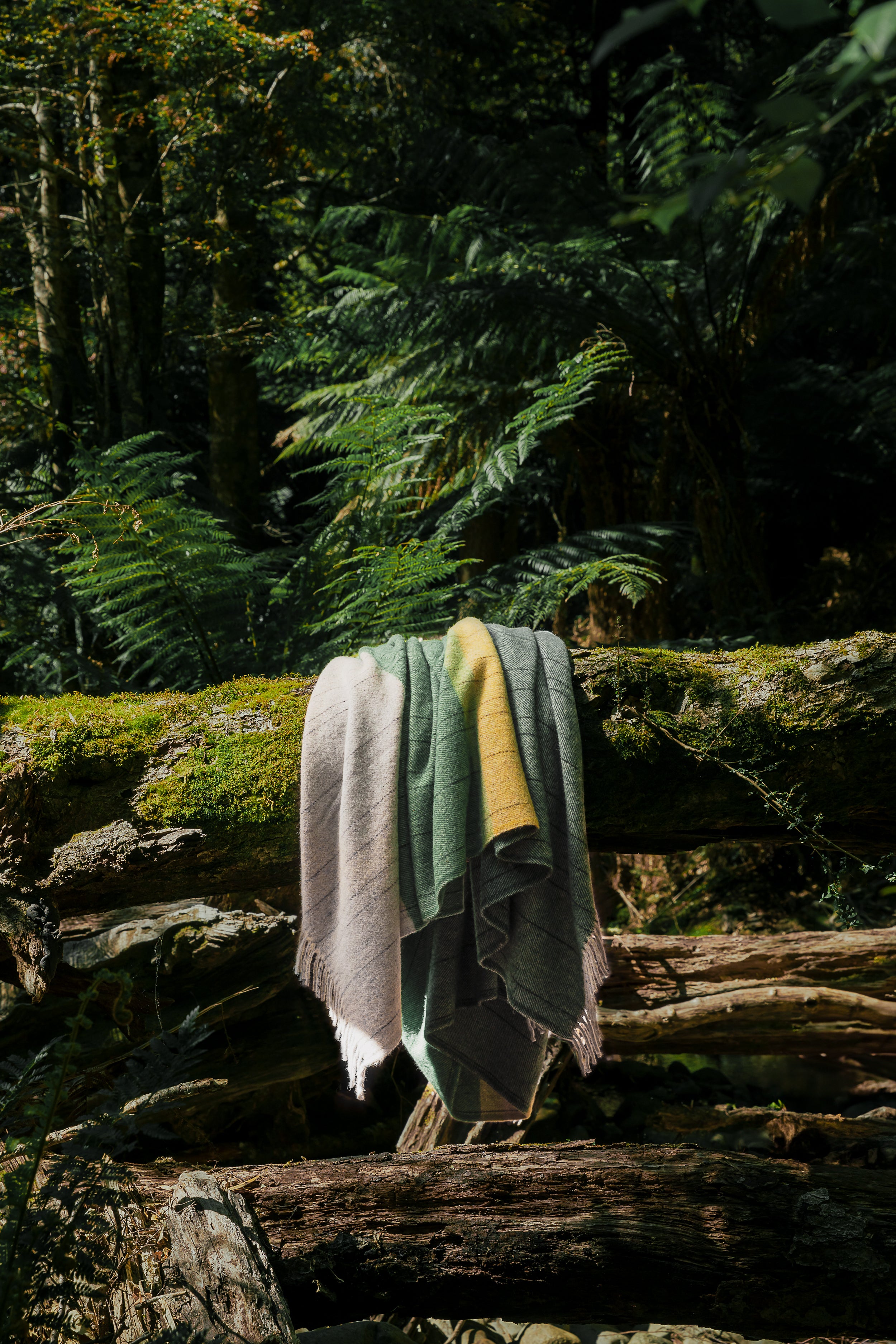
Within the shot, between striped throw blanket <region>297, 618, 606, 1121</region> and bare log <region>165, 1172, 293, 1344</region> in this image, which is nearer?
bare log <region>165, 1172, 293, 1344</region>

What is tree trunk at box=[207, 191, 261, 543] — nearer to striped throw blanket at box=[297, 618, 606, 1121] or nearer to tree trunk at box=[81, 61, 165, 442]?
tree trunk at box=[81, 61, 165, 442]

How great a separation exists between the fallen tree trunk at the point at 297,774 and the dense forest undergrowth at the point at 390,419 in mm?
146

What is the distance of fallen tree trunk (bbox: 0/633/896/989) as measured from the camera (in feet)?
6.59

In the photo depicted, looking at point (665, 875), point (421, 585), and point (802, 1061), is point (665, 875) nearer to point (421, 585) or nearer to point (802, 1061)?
point (802, 1061)

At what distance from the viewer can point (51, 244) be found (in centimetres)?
484

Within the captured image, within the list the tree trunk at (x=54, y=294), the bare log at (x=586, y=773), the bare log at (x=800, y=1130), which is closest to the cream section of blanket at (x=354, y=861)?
the bare log at (x=586, y=773)

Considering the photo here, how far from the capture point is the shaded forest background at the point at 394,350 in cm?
329

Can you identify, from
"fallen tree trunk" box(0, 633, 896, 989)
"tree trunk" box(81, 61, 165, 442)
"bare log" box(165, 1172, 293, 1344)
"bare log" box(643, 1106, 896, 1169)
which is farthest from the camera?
"tree trunk" box(81, 61, 165, 442)

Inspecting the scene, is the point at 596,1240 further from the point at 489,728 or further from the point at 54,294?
the point at 54,294

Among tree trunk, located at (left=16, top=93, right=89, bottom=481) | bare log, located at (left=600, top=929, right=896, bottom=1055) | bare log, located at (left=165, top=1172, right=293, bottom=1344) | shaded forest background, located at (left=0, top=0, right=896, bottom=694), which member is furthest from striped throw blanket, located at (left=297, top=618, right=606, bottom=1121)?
tree trunk, located at (left=16, top=93, right=89, bottom=481)

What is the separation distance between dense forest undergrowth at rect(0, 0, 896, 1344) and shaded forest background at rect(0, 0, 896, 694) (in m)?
0.03

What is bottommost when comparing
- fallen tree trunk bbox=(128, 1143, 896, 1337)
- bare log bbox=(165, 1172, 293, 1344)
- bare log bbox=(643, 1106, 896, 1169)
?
bare log bbox=(643, 1106, 896, 1169)

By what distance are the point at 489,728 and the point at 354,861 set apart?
37 centimetres

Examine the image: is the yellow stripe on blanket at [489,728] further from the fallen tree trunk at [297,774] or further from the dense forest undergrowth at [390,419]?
the dense forest undergrowth at [390,419]
